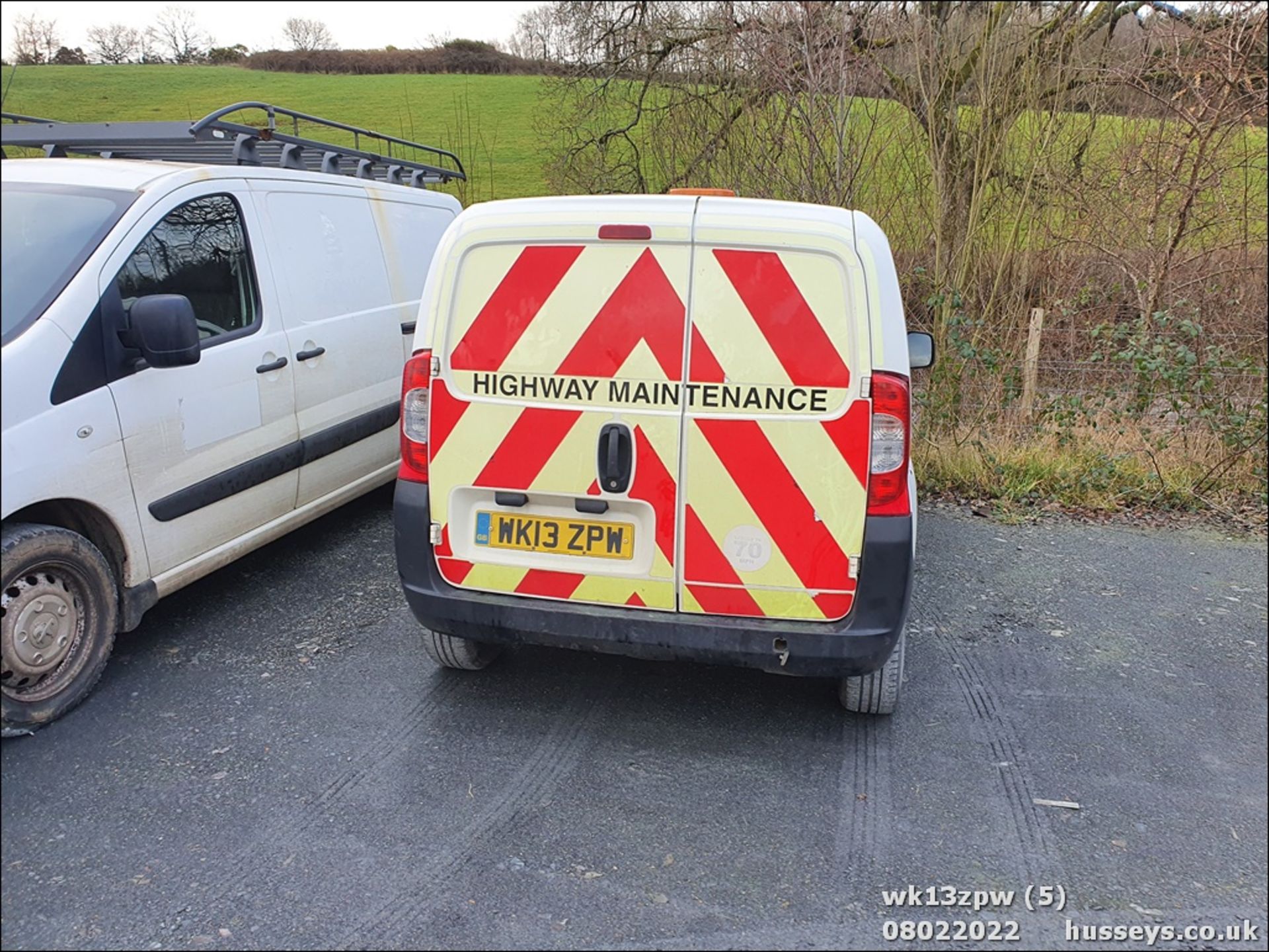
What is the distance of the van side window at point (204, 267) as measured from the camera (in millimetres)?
3658

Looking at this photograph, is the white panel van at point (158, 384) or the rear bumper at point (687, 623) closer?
the rear bumper at point (687, 623)

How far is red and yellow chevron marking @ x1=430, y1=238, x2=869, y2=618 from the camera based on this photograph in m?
2.89

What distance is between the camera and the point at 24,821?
2.40m

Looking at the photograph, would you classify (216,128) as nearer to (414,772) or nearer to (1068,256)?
(414,772)

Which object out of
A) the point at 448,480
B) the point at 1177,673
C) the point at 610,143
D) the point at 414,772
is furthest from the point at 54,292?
the point at 610,143

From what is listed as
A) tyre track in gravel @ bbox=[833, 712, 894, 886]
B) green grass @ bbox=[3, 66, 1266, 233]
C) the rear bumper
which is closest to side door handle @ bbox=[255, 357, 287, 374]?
green grass @ bbox=[3, 66, 1266, 233]

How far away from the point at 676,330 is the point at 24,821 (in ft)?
7.58

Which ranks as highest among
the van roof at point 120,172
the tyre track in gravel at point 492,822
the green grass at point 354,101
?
the green grass at point 354,101

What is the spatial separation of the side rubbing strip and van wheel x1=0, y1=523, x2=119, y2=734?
1.27 ft

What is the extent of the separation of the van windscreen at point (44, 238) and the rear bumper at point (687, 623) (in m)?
1.31

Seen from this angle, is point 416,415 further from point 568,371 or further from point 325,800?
point 325,800

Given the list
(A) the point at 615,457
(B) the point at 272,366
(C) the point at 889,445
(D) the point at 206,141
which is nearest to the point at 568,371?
(A) the point at 615,457

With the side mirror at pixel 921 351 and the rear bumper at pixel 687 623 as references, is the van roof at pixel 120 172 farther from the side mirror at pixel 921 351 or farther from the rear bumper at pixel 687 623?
the side mirror at pixel 921 351

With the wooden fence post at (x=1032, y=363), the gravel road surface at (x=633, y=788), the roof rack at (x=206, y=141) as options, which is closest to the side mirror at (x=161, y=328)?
the roof rack at (x=206, y=141)
